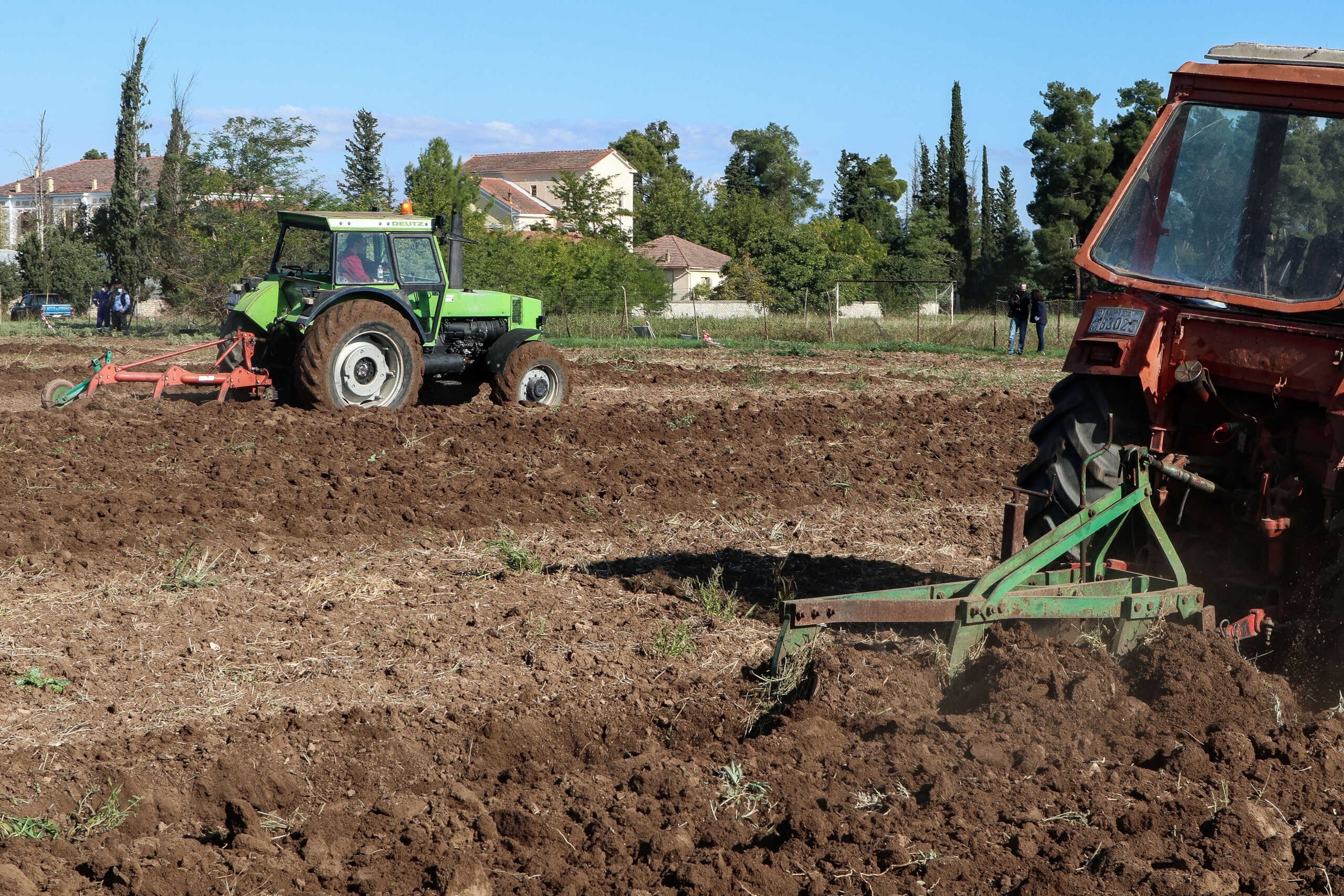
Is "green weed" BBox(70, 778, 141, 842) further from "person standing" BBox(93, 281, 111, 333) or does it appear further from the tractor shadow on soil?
"person standing" BBox(93, 281, 111, 333)

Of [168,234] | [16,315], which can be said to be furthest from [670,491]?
[16,315]

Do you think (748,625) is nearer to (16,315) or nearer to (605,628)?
(605,628)

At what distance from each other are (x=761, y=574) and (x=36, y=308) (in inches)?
1666

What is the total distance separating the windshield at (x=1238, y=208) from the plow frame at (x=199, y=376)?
9.25 metres

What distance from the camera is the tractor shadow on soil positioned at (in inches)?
253

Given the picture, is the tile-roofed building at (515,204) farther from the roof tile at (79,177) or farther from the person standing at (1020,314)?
the person standing at (1020,314)

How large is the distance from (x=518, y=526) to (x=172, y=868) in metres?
4.70

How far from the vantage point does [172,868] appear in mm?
3418

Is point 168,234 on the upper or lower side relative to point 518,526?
upper

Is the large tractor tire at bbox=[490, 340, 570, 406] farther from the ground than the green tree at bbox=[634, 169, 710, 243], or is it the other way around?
the green tree at bbox=[634, 169, 710, 243]

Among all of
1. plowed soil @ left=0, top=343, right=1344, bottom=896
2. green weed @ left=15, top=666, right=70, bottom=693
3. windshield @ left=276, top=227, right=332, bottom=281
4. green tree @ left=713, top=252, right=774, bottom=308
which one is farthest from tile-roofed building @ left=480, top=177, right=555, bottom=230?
green weed @ left=15, top=666, right=70, bottom=693

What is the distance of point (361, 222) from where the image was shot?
12.6 metres

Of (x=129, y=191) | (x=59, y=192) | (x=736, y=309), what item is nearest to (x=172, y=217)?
(x=129, y=191)

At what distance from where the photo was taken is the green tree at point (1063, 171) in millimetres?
41125
